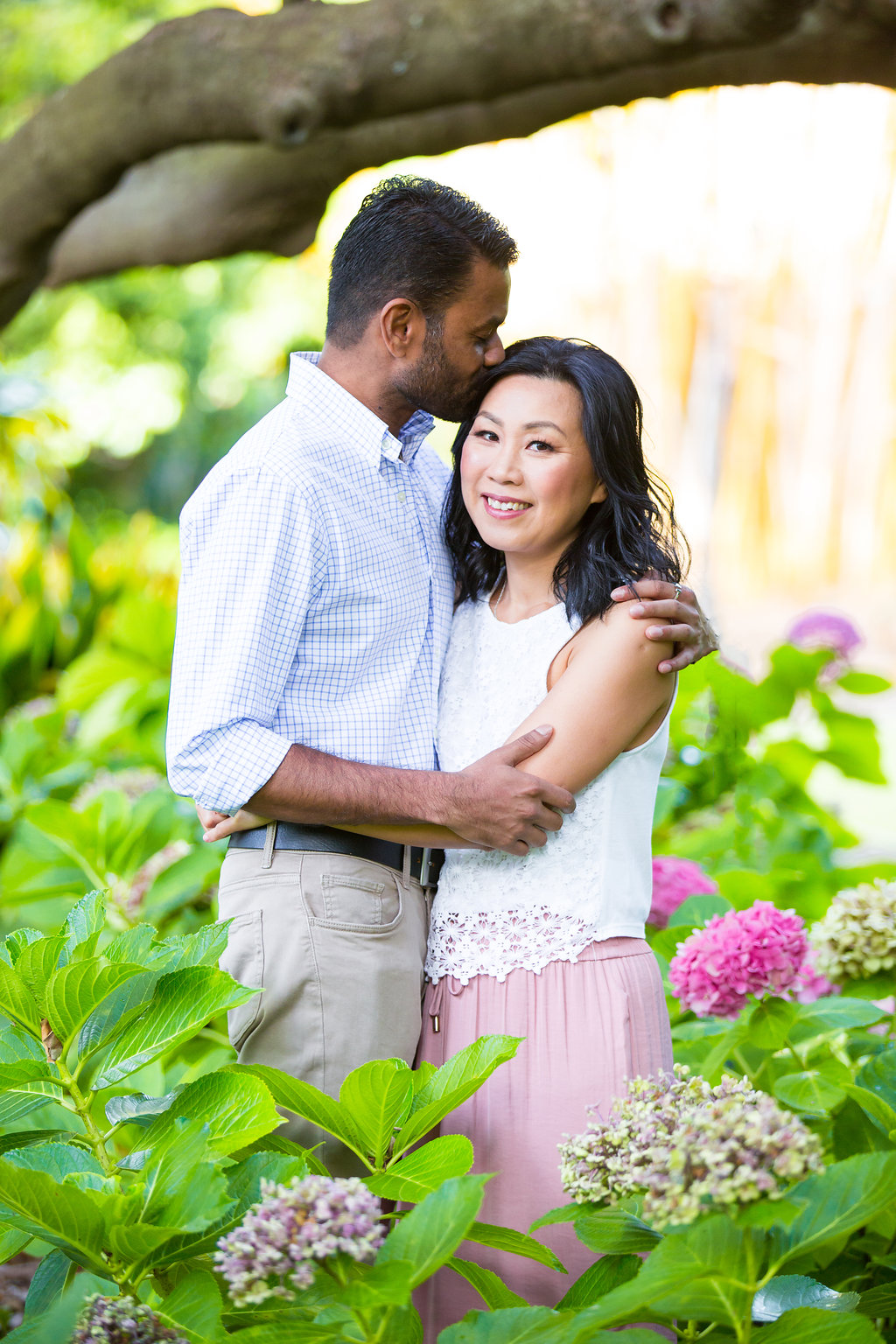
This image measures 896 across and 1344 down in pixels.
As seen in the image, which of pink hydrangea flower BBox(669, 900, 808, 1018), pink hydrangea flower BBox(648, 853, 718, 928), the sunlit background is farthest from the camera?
the sunlit background

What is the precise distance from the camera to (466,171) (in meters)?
7.68

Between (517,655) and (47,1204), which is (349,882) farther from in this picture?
(47,1204)

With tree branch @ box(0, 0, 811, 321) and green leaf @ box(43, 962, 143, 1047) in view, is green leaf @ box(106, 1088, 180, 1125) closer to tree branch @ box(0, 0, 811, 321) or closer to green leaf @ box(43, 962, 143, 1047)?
green leaf @ box(43, 962, 143, 1047)

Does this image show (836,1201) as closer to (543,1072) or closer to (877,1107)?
(877,1107)

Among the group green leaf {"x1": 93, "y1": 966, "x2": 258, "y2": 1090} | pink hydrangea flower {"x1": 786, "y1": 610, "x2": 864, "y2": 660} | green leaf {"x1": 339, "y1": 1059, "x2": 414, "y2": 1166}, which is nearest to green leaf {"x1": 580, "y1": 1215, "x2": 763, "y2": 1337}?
green leaf {"x1": 339, "y1": 1059, "x2": 414, "y2": 1166}

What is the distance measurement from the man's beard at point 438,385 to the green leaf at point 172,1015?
1031 mm

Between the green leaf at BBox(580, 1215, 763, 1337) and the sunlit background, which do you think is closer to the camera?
the green leaf at BBox(580, 1215, 763, 1337)

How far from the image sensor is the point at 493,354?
1.89 metres

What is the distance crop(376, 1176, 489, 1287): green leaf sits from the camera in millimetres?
949

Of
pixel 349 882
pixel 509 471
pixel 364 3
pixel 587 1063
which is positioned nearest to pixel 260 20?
pixel 364 3

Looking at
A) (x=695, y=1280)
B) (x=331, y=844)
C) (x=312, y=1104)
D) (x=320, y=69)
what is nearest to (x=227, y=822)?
(x=331, y=844)

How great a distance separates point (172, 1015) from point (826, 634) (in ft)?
8.10

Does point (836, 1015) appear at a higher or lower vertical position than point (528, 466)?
lower

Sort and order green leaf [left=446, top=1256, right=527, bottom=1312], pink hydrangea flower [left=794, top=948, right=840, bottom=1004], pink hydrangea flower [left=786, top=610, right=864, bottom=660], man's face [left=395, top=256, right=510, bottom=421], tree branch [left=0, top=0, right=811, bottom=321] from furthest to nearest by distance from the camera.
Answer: pink hydrangea flower [left=786, top=610, right=864, bottom=660]
tree branch [left=0, top=0, right=811, bottom=321]
pink hydrangea flower [left=794, top=948, right=840, bottom=1004]
man's face [left=395, top=256, right=510, bottom=421]
green leaf [left=446, top=1256, right=527, bottom=1312]
